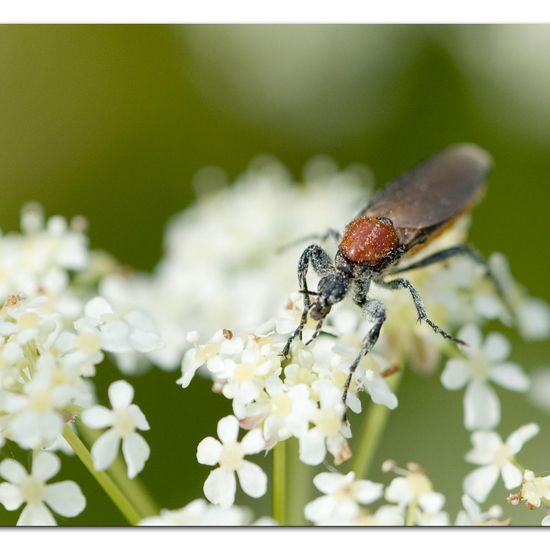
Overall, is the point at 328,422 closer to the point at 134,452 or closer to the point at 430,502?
the point at 430,502

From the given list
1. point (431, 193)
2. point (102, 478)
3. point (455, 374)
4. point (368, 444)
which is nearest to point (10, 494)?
point (102, 478)

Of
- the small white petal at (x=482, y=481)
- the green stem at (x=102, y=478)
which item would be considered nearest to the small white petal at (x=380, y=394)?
the small white petal at (x=482, y=481)

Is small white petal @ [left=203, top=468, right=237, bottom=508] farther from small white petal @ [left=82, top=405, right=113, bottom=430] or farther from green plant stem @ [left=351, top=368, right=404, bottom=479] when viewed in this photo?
green plant stem @ [left=351, top=368, right=404, bottom=479]

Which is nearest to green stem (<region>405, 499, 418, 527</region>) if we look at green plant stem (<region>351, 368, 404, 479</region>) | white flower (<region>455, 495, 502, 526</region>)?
white flower (<region>455, 495, 502, 526</region>)

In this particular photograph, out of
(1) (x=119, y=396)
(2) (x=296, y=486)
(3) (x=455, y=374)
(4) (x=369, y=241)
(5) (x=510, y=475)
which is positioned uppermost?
(4) (x=369, y=241)
